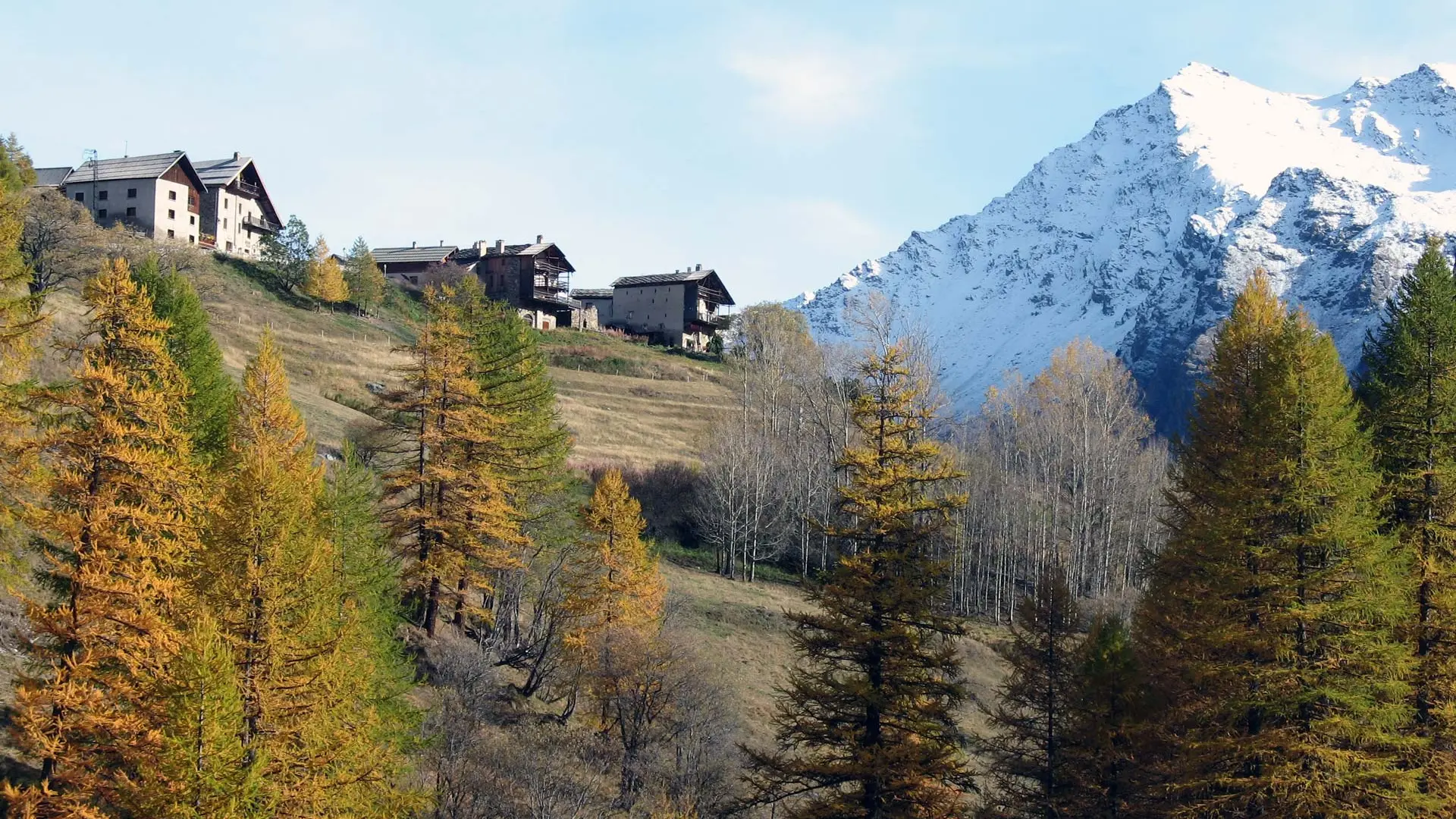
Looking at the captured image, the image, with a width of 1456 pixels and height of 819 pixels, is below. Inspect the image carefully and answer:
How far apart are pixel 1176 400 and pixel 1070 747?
174 m

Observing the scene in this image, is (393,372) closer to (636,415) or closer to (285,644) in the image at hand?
(636,415)

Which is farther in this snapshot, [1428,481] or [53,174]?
[53,174]

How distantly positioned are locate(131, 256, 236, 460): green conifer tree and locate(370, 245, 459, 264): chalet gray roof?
80414 mm

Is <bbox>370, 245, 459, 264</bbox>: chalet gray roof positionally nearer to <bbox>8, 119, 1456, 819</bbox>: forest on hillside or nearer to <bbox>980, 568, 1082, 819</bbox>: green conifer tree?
<bbox>8, 119, 1456, 819</bbox>: forest on hillside

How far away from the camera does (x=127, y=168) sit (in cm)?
8994

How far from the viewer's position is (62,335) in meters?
46.0

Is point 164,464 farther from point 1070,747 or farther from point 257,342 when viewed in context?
point 257,342

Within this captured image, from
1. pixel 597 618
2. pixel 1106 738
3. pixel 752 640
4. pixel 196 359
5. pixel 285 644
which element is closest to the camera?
pixel 285 644

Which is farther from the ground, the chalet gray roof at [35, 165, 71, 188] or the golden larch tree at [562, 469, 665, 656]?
the chalet gray roof at [35, 165, 71, 188]

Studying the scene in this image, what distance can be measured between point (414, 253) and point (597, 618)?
8682cm

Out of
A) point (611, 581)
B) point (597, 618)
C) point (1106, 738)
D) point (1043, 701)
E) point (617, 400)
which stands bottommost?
point (597, 618)

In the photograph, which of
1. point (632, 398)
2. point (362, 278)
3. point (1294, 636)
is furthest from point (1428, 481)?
point (362, 278)

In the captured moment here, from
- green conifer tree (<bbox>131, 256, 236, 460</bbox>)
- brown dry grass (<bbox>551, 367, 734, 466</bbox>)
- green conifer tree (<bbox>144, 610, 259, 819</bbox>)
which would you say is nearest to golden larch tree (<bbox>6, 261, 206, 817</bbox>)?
green conifer tree (<bbox>144, 610, 259, 819</bbox>)

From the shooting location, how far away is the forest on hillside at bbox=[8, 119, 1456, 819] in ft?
66.8
